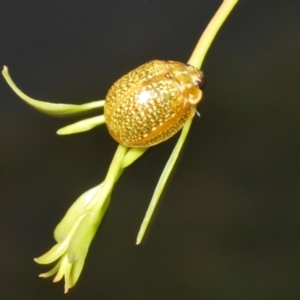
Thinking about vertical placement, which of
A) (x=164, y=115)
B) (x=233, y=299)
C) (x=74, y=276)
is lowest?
(x=233, y=299)

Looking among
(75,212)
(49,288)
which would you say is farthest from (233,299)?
(75,212)

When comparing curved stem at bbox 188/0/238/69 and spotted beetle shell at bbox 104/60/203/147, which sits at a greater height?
curved stem at bbox 188/0/238/69

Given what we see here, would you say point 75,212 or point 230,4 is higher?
point 230,4

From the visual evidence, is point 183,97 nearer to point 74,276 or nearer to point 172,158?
point 172,158

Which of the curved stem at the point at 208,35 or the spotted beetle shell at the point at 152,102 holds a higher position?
the curved stem at the point at 208,35

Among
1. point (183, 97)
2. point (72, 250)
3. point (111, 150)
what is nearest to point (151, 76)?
point (183, 97)

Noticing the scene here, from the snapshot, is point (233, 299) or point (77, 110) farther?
point (233, 299)
